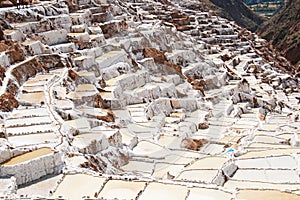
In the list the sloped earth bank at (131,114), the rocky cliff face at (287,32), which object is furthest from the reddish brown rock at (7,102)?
the rocky cliff face at (287,32)

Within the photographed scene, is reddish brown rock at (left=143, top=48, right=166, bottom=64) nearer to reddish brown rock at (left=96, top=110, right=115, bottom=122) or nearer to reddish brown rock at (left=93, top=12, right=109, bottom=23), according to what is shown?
reddish brown rock at (left=93, top=12, right=109, bottom=23)

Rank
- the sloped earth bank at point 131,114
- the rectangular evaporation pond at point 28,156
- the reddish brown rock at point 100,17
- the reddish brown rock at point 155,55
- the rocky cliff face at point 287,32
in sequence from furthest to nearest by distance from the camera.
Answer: the rocky cliff face at point 287,32, the reddish brown rock at point 100,17, the reddish brown rock at point 155,55, the rectangular evaporation pond at point 28,156, the sloped earth bank at point 131,114

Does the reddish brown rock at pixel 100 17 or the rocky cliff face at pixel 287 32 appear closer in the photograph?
the reddish brown rock at pixel 100 17

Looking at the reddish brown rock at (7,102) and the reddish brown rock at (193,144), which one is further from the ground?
the reddish brown rock at (7,102)

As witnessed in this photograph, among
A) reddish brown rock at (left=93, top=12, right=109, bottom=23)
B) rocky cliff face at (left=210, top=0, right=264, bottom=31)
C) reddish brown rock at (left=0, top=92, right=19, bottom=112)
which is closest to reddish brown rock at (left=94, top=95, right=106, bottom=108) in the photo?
reddish brown rock at (left=0, top=92, right=19, bottom=112)

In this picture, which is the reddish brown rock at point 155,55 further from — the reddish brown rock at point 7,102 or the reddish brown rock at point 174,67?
the reddish brown rock at point 7,102

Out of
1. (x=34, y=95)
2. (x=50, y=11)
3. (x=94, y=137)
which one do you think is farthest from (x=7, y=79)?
(x=50, y=11)
